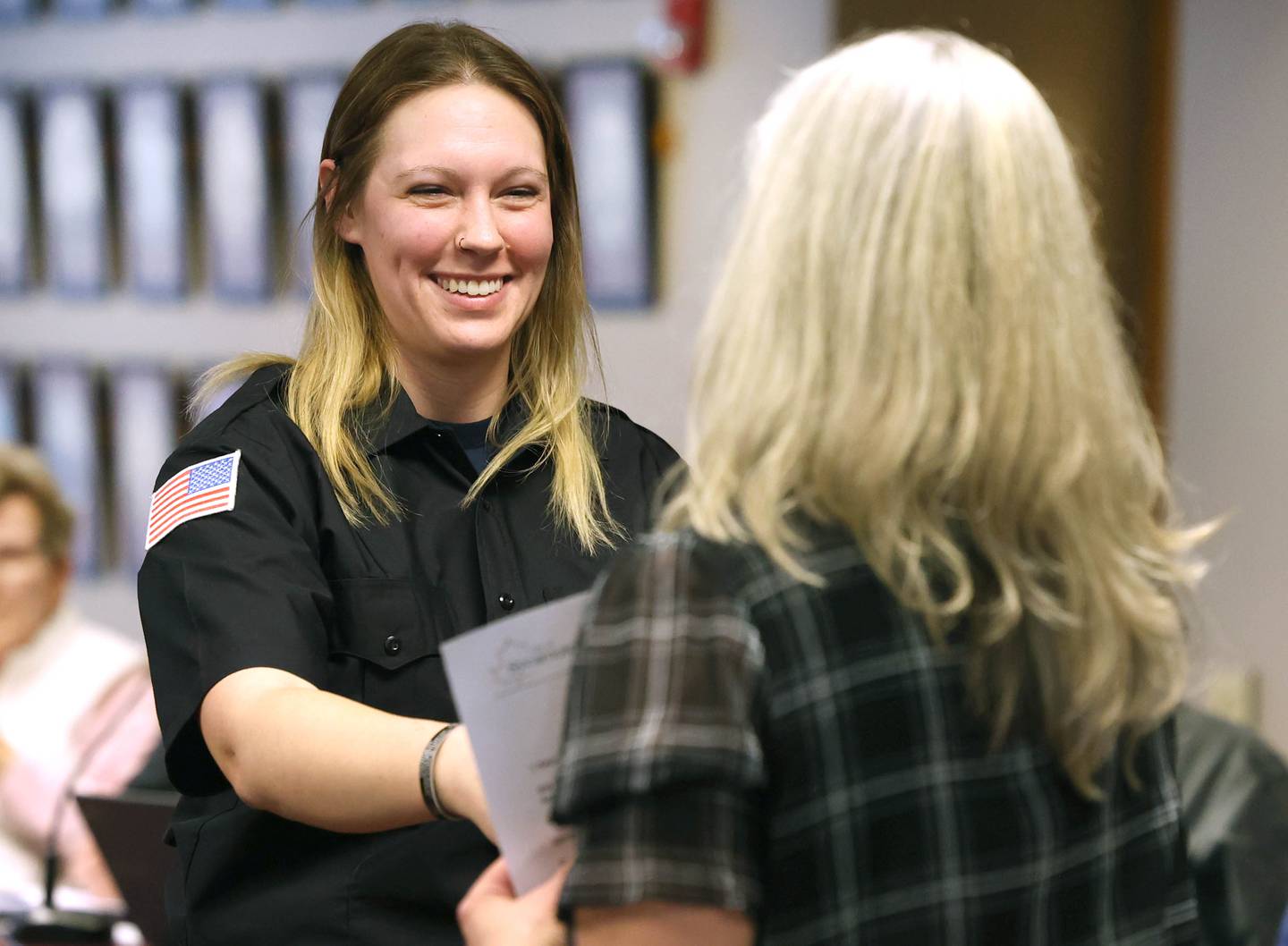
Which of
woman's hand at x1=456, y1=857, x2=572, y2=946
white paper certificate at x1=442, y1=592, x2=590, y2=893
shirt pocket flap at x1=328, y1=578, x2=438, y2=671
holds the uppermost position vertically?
white paper certificate at x1=442, y1=592, x2=590, y2=893

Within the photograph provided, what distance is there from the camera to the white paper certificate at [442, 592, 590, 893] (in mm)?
1007

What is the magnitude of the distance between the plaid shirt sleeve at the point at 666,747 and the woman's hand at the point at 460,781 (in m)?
0.27

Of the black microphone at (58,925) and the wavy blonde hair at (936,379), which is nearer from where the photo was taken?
the wavy blonde hair at (936,379)

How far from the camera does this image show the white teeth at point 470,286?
155 centimetres

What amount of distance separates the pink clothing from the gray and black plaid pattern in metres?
2.41

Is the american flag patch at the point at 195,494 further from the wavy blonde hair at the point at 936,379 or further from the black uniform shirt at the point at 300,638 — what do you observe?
the wavy blonde hair at the point at 936,379

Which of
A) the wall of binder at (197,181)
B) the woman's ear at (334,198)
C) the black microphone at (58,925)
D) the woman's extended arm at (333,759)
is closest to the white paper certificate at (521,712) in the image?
the woman's extended arm at (333,759)

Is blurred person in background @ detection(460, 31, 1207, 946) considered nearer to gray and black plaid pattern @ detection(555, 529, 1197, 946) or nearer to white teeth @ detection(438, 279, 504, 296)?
gray and black plaid pattern @ detection(555, 529, 1197, 946)

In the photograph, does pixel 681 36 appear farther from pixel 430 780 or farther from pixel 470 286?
pixel 430 780

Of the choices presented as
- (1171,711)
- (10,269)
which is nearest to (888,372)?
(1171,711)

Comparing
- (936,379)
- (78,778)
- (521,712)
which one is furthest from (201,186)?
(936,379)

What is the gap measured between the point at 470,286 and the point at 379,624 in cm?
37

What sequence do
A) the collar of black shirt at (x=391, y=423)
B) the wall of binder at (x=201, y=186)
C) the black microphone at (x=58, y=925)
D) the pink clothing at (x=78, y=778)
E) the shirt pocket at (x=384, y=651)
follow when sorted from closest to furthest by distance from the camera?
the shirt pocket at (x=384, y=651)
the collar of black shirt at (x=391, y=423)
the black microphone at (x=58, y=925)
the pink clothing at (x=78, y=778)
the wall of binder at (x=201, y=186)

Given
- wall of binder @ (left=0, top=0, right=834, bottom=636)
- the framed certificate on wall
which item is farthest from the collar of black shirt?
the framed certificate on wall
